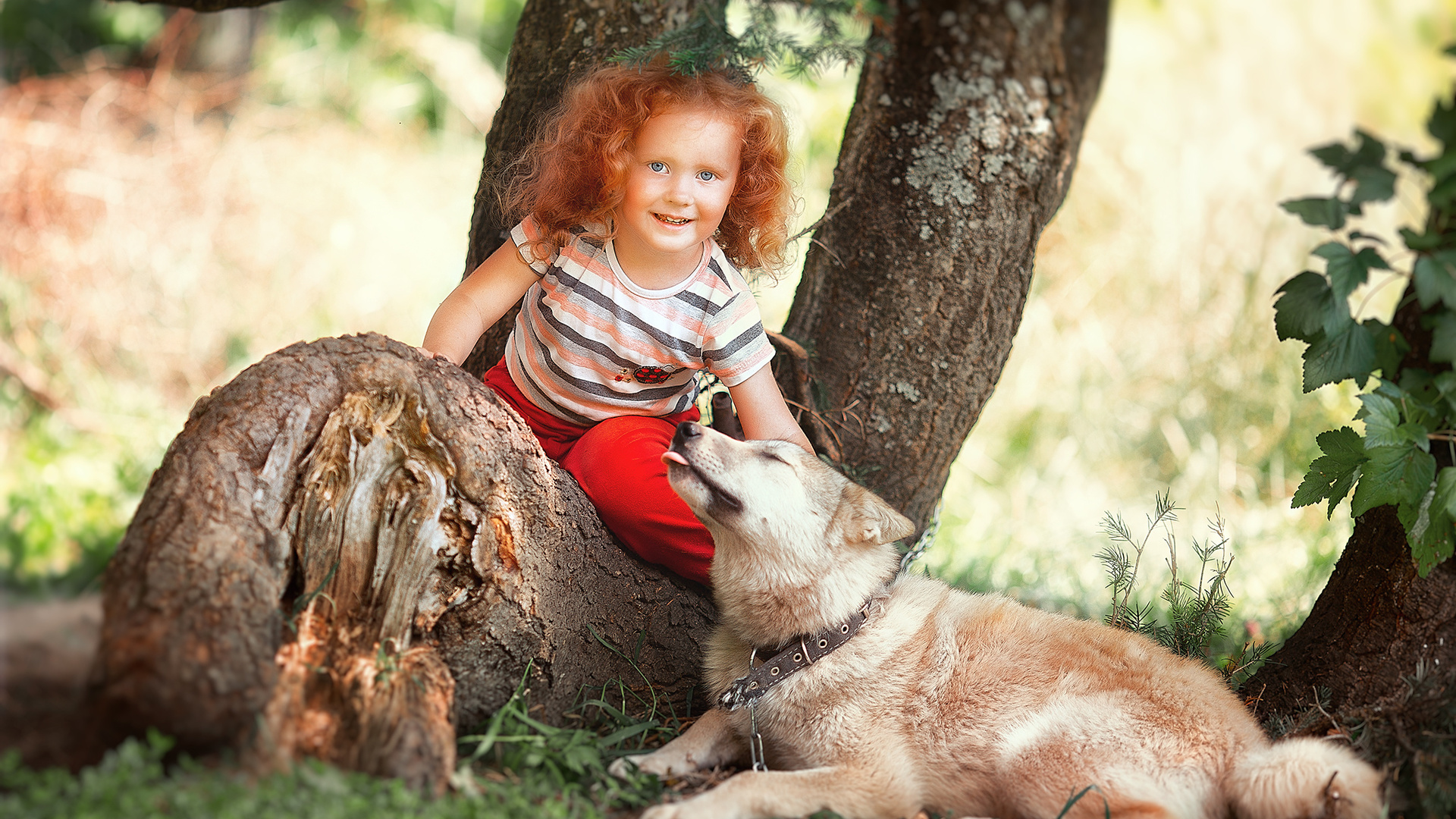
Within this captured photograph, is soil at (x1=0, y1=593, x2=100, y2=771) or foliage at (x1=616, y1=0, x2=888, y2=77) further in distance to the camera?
foliage at (x1=616, y1=0, x2=888, y2=77)

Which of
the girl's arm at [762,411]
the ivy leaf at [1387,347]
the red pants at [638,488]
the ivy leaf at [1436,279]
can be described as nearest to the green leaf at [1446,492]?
the ivy leaf at [1387,347]

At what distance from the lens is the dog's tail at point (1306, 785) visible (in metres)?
2.31

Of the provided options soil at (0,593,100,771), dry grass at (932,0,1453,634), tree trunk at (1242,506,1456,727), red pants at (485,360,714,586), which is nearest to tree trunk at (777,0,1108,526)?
red pants at (485,360,714,586)

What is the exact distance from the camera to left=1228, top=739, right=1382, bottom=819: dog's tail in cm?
231

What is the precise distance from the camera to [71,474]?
5.24 metres

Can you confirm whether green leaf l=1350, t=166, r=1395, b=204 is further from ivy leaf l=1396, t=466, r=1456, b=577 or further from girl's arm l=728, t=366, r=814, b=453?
girl's arm l=728, t=366, r=814, b=453

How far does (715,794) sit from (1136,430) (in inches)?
198

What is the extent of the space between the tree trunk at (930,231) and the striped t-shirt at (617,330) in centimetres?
52

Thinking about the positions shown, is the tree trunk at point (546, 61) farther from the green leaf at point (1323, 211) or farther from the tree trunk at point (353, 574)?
the green leaf at point (1323, 211)

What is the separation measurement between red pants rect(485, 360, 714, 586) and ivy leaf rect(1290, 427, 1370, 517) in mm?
1733

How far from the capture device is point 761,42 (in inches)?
126

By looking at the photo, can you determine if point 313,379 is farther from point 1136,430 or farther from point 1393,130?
point 1393,130

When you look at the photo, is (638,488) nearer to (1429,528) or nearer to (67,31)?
(1429,528)

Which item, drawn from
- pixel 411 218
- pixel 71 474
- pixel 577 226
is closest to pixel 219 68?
pixel 411 218
